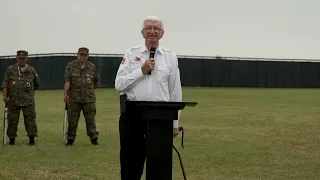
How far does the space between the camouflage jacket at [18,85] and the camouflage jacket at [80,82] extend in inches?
26.7

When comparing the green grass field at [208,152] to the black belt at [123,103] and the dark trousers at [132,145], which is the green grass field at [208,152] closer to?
the dark trousers at [132,145]

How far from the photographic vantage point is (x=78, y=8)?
1435 inches

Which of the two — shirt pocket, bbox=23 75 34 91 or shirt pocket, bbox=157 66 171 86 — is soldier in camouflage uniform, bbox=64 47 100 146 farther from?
shirt pocket, bbox=157 66 171 86

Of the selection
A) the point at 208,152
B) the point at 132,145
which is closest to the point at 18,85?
the point at 208,152

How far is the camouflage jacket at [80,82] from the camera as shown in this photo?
1007cm

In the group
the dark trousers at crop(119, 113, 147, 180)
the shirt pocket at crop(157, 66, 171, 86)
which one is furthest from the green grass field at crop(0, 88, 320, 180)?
the shirt pocket at crop(157, 66, 171, 86)

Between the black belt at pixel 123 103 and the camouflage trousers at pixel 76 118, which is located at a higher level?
the black belt at pixel 123 103

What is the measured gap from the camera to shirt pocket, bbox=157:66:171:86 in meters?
4.96

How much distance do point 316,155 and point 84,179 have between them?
12.4 feet

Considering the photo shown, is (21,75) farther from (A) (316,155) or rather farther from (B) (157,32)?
(B) (157,32)

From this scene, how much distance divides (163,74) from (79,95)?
5.27 meters

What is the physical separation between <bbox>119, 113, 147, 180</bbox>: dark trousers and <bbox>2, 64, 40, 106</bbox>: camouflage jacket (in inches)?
215

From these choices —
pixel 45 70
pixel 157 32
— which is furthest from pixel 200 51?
pixel 157 32

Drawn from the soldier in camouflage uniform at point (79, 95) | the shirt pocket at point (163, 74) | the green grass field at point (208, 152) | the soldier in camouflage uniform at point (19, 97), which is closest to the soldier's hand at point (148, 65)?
the shirt pocket at point (163, 74)
